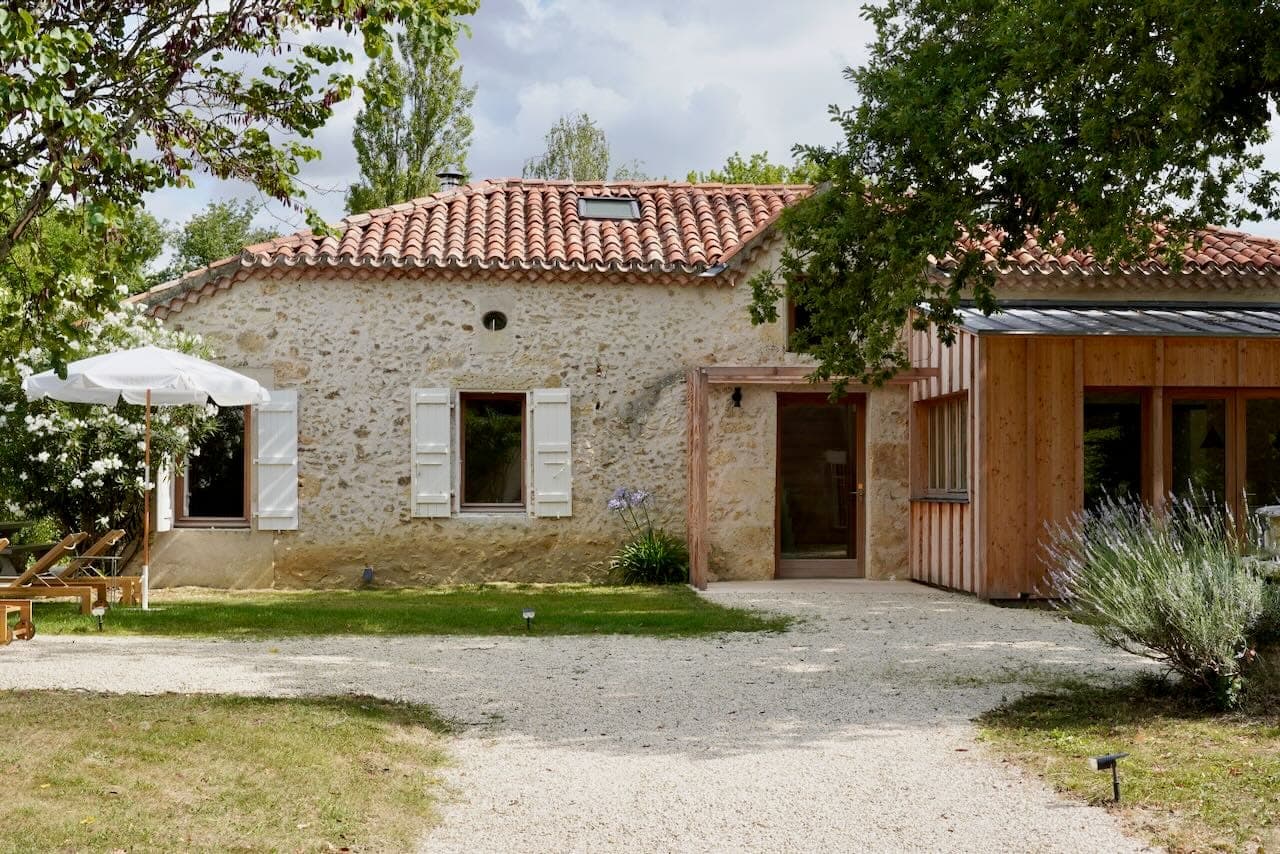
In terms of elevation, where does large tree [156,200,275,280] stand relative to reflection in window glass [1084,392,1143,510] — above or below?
above

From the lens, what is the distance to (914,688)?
26.9ft

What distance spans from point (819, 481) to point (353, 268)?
567cm

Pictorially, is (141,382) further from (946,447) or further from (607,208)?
(946,447)

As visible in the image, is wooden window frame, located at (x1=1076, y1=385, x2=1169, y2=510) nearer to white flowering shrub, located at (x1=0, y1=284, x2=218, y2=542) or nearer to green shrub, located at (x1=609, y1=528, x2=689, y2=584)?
green shrub, located at (x1=609, y1=528, x2=689, y2=584)

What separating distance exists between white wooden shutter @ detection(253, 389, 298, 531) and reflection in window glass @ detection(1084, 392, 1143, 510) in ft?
27.3

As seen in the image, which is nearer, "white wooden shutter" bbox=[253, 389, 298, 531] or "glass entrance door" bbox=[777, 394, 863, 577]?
"white wooden shutter" bbox=[253, 389, 298, 531]

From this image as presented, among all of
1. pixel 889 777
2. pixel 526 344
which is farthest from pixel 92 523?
pixel 889 777

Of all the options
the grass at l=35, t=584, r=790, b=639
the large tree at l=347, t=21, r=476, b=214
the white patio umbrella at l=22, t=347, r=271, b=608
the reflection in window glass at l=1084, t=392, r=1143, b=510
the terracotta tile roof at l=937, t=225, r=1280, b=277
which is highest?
the large tree at l=347, t=21, r=476, b=214

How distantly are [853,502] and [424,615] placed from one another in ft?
18.7

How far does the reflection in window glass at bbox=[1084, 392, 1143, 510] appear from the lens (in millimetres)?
13461

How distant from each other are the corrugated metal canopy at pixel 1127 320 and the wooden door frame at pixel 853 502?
72.0 inches

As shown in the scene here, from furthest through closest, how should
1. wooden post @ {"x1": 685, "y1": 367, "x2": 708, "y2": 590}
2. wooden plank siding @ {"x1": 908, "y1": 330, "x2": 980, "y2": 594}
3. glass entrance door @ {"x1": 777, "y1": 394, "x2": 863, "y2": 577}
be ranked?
glass entrance door @ {"x1": 777, "y1": 394, "x2": 863, "y2": 577} < wooden post @ {"x1": 685, "y1": 367, "x2": 708, "y2": 590} < wooden plank siding @ {"x1": 908, "y1": 330, "x2": 980, "y2": 594}

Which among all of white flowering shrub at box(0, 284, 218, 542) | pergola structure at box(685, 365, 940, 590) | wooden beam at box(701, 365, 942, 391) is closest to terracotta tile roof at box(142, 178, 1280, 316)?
white flowering shrub at box(0, 284, 218, 542)

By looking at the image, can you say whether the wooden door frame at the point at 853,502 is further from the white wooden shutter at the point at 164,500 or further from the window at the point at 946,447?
the white wooden shutter at the point at 164,500
